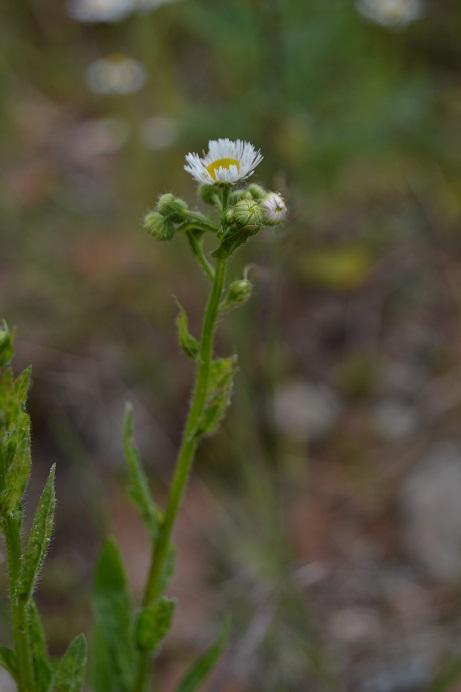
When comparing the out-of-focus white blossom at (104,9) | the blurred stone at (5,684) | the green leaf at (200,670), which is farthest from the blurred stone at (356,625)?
the out-of-focus white blossom at (104,9)

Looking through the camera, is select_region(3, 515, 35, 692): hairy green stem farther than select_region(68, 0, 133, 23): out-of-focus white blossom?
No

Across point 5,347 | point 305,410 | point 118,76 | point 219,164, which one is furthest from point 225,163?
point 118,76

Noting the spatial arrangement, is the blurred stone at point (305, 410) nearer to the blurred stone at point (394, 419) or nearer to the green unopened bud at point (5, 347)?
the blurred stone at point (394, 419)

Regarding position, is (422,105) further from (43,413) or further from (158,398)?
(43,413)

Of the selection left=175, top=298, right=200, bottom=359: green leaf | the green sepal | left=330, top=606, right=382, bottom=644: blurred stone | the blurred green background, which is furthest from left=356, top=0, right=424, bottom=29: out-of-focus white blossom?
the green sepal

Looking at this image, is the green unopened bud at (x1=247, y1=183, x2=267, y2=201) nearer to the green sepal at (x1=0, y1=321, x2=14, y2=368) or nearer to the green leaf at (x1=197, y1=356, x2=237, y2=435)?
the green leaf at (x1=197, y1=356, x2=237, y2=435)
